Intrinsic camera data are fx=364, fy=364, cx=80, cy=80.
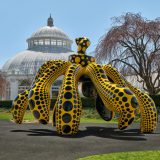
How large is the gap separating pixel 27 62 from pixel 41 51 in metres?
7.84

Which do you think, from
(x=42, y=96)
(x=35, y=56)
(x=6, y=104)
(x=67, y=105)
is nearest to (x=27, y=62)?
(x=35, y=56)

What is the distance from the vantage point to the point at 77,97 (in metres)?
13.0

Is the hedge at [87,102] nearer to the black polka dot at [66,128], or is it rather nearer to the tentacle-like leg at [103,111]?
the tentacle-like leg at [103,111]

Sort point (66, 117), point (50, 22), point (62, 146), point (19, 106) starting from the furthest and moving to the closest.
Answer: point (50, 22) → point (19, 106) → point (66, 117) → point (62, 146)

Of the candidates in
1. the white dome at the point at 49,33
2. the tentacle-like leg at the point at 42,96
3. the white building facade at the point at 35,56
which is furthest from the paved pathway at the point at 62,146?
the white dome at the point at 49,33

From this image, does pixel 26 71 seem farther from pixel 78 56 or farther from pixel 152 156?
pixel 152 156

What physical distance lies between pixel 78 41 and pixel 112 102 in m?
4.53

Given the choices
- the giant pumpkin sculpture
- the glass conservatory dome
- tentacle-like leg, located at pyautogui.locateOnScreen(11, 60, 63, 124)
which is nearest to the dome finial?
the glass conservatory dome

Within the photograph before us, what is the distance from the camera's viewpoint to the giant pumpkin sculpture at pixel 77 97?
12.5 meters

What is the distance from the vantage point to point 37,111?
43.5 ft

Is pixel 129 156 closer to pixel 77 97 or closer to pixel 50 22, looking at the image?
pixel 77 97

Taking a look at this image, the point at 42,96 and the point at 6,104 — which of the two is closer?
the point at 42,96

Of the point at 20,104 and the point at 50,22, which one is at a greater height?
the point at 50,22

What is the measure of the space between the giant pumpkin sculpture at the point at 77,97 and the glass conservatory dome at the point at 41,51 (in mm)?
49784
